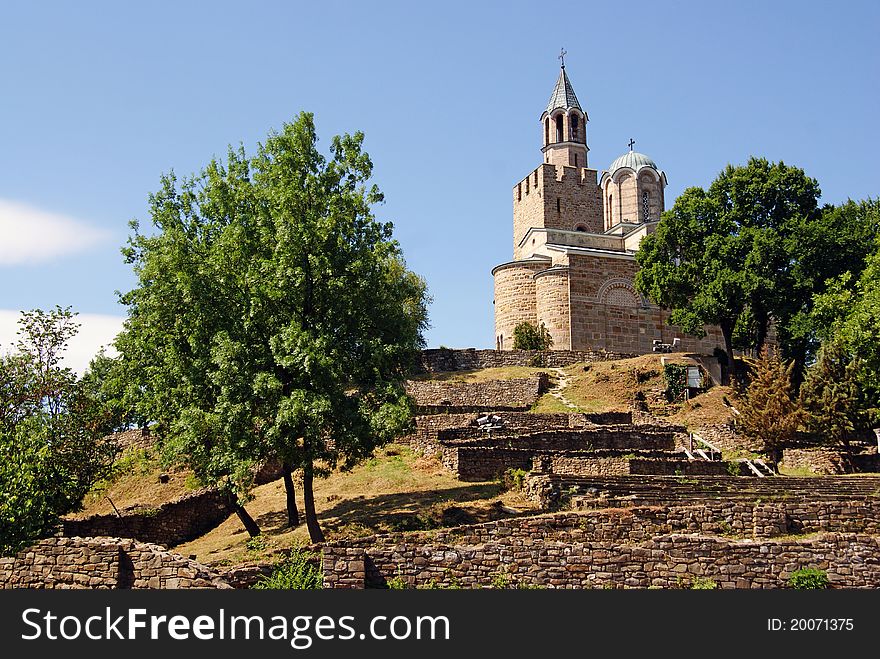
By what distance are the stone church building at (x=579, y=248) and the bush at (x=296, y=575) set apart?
125 feet

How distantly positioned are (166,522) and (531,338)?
Answer: 102 feet

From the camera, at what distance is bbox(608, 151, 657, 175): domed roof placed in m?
69.0

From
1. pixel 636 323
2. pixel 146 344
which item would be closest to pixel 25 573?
pixel 146 344

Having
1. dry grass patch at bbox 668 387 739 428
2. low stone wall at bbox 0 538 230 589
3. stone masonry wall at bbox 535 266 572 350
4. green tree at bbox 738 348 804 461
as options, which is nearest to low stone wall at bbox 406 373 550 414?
dry grass patch at bbox 668 387 739 428

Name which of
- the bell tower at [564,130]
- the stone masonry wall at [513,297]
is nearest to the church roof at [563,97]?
the bell tower at [564,130]

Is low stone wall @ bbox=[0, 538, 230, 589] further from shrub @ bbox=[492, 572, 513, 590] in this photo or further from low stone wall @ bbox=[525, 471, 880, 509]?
low stone wall @ bbox=[525, 471, 880, 509]

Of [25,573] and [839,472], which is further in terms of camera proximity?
[839,472]

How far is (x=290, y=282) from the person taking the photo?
2058 centimetres

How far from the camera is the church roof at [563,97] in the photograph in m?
69.6

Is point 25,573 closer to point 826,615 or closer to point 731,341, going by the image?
point 826,615

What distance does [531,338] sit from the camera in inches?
2000

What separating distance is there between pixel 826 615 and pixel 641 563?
3167 millimetres

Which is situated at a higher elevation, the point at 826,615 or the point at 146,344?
the point at 146,344

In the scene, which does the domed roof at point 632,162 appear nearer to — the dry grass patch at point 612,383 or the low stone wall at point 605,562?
the dry grass patch at point 612,383
